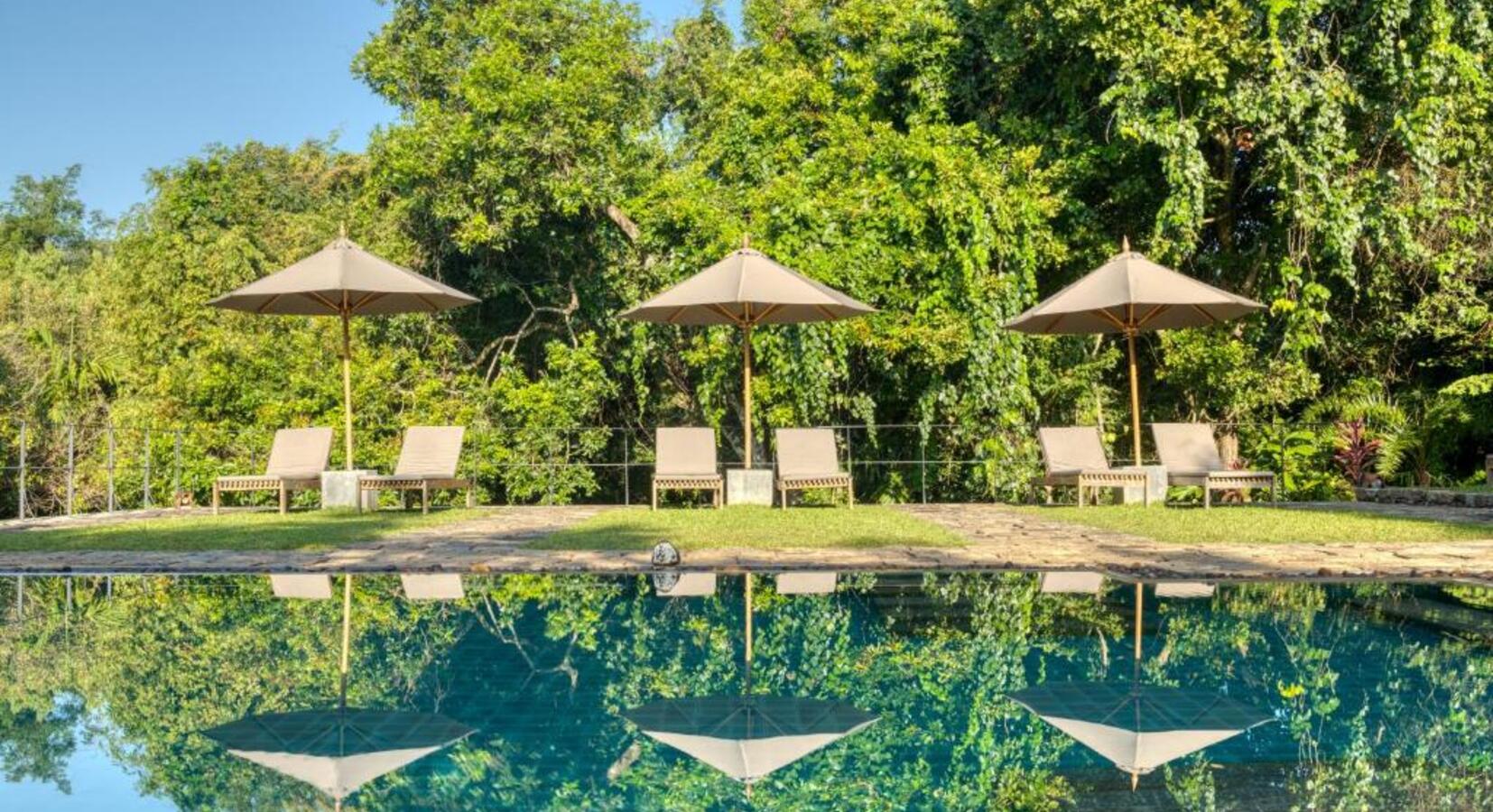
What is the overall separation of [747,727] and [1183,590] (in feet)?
12.3

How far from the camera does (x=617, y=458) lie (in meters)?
19.2

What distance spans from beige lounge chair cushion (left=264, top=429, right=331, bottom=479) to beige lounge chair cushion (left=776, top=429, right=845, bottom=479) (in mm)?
4794

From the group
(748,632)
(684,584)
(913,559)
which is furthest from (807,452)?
(748,632)

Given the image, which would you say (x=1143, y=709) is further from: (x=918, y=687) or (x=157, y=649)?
(x=157, y=649)

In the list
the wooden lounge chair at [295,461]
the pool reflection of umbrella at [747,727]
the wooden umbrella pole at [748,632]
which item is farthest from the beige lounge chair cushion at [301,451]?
the pool reflection of umbrella at [747,727]

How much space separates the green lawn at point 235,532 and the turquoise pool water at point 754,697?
1961 mm

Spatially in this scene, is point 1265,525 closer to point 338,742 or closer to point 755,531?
point 755,531

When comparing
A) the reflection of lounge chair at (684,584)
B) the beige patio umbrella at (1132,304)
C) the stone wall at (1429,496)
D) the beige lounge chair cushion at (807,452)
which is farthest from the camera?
the beige lounge chair cushion at (807,452)

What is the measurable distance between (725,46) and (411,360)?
827 centimetres

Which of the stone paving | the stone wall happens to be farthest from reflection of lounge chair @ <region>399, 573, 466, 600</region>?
the stone wall

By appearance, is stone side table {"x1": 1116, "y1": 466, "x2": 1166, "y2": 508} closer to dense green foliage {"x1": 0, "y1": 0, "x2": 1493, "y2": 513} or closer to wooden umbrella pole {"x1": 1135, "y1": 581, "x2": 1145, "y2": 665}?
dense green foliage {"x1": 0, "y1": 0, "x2": 1493, "y2": 513}

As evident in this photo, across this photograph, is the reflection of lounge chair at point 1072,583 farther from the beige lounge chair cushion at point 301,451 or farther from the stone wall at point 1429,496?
the beige lounge chair cushion at point 301,451

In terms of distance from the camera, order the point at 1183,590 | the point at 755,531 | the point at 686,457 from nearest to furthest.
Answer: the point at 1183,590
the point at 755,531
the point at 686,457

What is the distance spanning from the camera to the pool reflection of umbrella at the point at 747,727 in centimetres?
362
